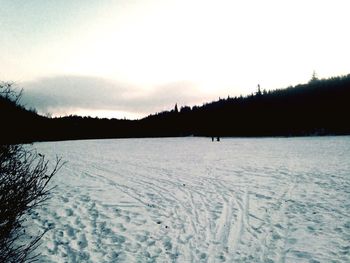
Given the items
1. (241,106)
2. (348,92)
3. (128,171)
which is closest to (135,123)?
(241,106)

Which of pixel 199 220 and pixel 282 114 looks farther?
pixel 282 114

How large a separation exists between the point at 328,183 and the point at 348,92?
68.4 meters

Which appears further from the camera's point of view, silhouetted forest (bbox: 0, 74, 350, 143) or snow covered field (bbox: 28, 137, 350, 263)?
silhouetted forest (bbox: 0, 74, 350, 143)

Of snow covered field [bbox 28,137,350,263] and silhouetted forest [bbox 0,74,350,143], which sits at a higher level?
silhouetted forest [bbox 0,74,350,143]

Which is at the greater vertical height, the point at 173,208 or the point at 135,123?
the point at 135,123

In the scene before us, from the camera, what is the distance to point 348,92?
68.2 meters

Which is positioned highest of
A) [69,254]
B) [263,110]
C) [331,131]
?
[263,110]

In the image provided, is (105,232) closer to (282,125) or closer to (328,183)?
(328,183)

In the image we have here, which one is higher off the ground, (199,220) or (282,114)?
(282,114)

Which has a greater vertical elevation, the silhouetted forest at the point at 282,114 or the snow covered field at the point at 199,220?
→ the silhouetted forest at the point at 282,114

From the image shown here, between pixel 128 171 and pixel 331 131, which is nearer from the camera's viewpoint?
pixel 128 171

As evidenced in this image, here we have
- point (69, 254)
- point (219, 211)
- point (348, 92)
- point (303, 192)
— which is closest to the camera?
point (69, 254)

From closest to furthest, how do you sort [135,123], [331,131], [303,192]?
[303,192]
[331,131]
[135,123]

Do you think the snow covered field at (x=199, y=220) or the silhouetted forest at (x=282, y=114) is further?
the silhouetted forest at (x=282, y=114)
